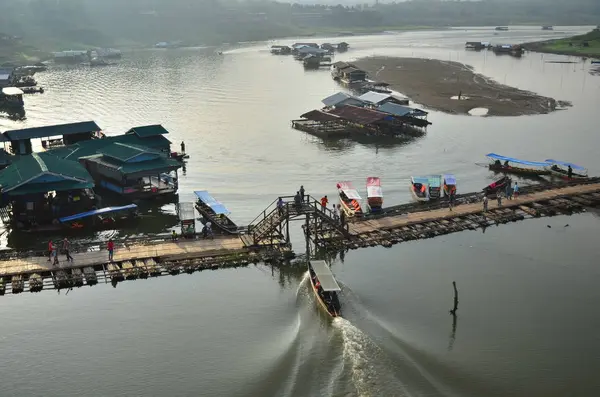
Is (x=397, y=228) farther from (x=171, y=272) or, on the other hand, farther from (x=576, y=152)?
(x=576, y=152)

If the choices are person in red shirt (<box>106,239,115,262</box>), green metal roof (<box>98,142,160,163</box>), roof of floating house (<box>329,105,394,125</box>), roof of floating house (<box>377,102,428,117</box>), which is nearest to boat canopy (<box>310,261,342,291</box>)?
person in red shirt (<box>106,239,115,262</box>)

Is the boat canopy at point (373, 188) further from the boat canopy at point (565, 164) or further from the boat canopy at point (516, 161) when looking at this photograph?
the boat canopy at point (565, 164)

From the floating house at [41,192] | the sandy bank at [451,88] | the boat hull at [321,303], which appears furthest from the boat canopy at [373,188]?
the sandy bank at [451,88]

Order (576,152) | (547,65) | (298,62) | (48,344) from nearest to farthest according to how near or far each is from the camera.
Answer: (48,344)
(576,152)
(547,65)
(298,62)

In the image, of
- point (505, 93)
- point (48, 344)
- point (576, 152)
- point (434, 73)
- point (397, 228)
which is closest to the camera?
point (48, 344)

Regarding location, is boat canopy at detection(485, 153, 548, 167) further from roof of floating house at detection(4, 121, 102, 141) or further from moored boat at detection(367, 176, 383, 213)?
roof of floating house at detection(4, 121, 102, 141)

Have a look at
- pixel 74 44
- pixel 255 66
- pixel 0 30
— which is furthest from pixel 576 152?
pixel 0 30
